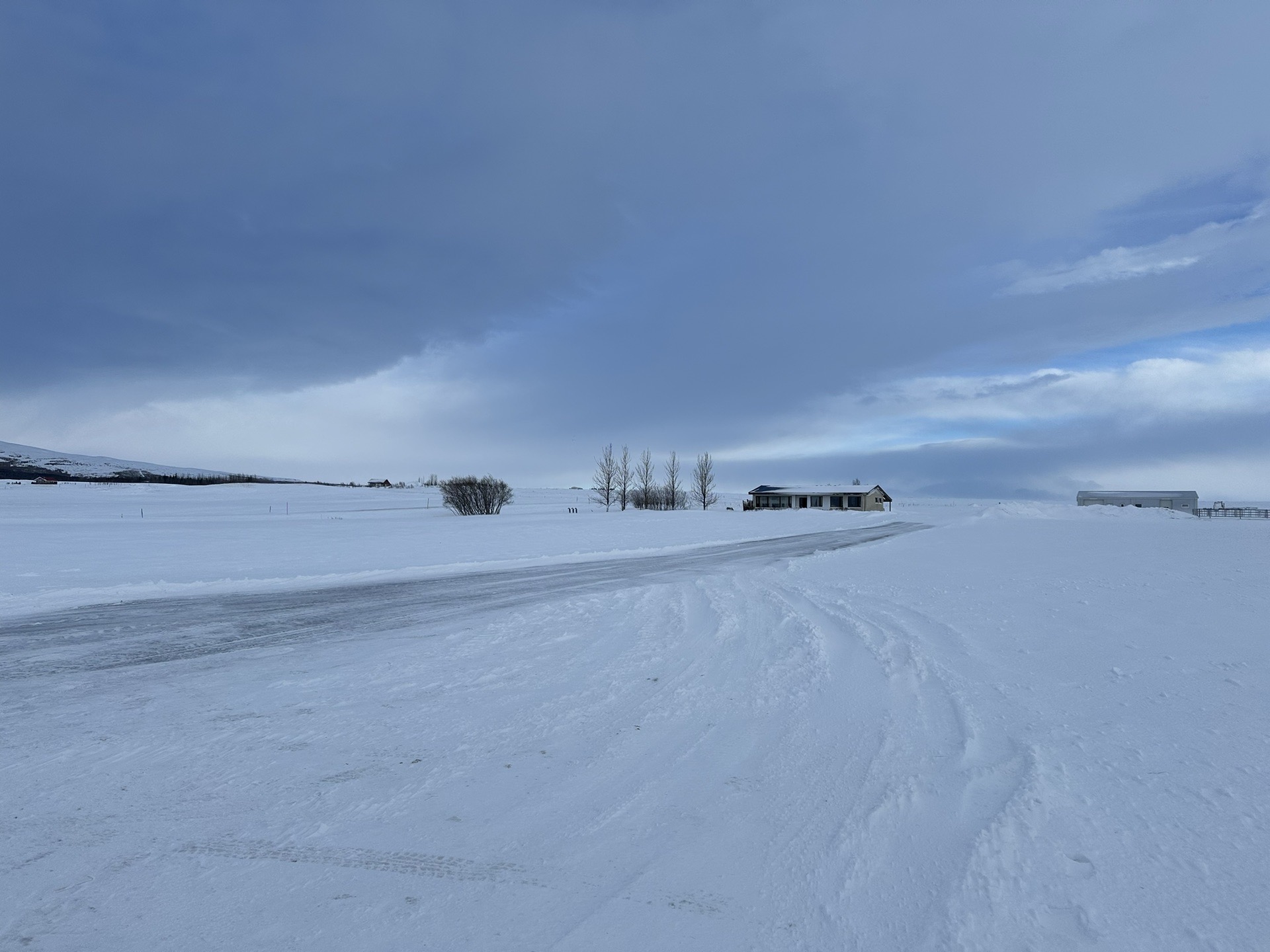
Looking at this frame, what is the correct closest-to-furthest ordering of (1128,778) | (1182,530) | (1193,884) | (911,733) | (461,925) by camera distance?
(461,925), (1193,884), (1128,778), (911,733), (1182,530)

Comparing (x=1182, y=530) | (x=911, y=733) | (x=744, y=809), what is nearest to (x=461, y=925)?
(x=744, y=809)

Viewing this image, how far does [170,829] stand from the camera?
3273 millimetres

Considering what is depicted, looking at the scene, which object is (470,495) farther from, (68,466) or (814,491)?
(68,466)

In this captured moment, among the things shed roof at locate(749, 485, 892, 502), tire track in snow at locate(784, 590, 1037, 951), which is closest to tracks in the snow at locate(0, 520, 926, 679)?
tire track in snow at locate(784, 590, 1037, 951)

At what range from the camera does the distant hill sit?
9156 cm

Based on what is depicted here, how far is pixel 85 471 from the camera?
117312 mm

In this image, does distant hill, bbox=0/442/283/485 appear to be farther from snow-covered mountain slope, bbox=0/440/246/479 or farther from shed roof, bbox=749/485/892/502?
shed roof, bbox=749/485/892/502

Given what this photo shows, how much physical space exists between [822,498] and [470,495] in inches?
1712

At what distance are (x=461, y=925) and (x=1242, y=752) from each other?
460cm

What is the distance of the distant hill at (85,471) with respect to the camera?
9156 centimetres

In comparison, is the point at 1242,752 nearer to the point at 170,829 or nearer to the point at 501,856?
the point at 501,856

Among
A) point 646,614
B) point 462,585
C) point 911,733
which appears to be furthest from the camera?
point 462,585

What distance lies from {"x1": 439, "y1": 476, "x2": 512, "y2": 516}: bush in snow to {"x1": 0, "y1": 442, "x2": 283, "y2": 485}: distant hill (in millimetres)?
53740

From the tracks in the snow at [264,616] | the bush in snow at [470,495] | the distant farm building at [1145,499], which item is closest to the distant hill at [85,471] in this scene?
the bush in snow at [470,495]
